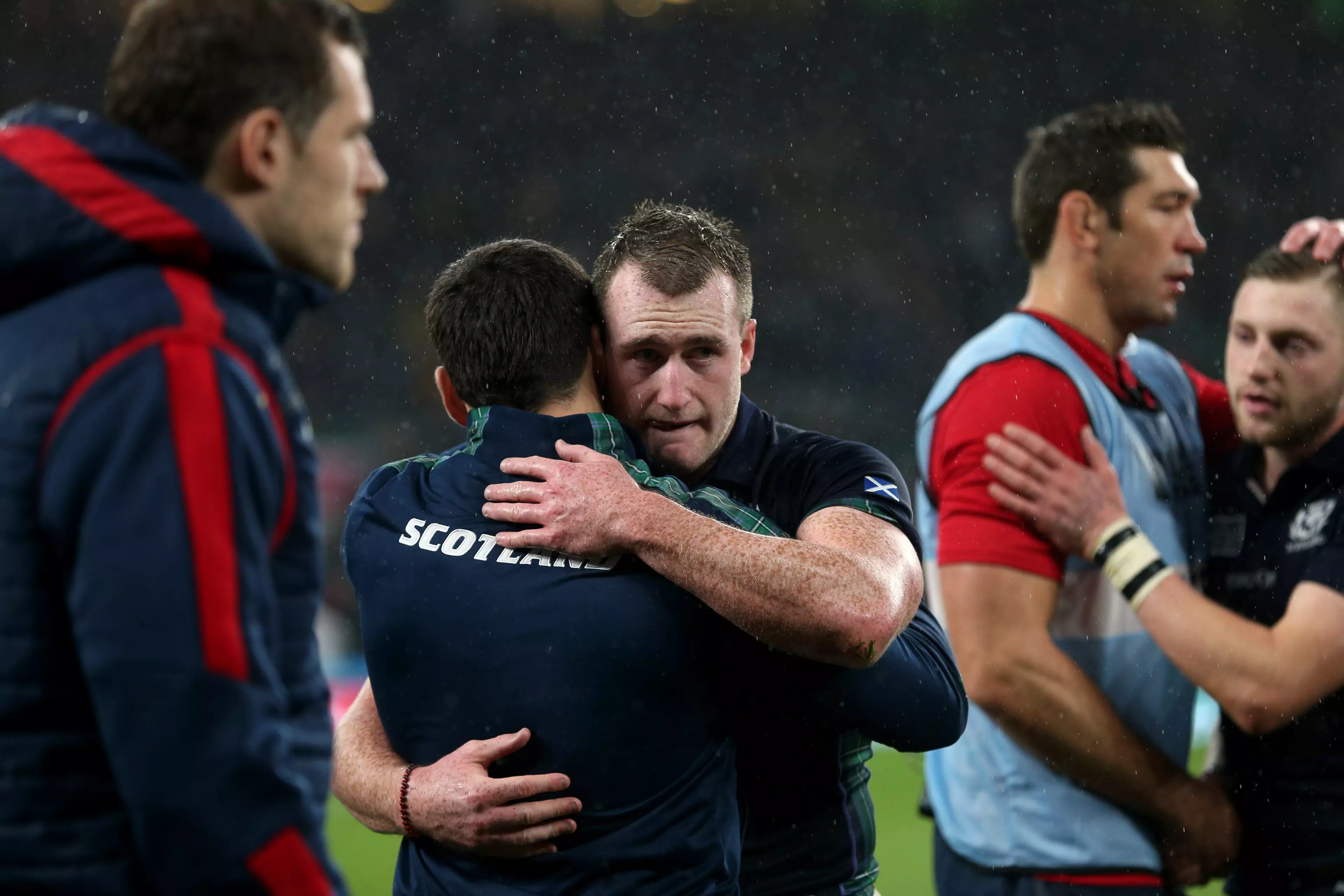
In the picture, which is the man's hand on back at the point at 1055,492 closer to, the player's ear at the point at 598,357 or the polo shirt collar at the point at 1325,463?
the polo shirt collar at the point at 1325,463

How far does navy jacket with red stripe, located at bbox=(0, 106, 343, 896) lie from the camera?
95 cm

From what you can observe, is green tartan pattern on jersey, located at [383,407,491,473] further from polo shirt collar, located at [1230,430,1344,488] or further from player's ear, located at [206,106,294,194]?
polo shirt collar, located at [1230,430,1344,488]

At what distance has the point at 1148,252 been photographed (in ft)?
9.12

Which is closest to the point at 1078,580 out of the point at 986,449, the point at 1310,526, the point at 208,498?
the point at 986,449

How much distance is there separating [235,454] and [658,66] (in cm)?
1122

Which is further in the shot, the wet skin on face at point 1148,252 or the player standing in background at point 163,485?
the wet skin on face at point 1148,252

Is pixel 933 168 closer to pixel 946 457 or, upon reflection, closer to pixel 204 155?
pixel 946 457

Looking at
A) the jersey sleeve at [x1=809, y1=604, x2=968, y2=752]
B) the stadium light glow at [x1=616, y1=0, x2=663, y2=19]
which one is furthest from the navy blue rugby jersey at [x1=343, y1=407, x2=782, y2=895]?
the stadium light glow at [x1=616, y1=0, x2=663, y2=19]

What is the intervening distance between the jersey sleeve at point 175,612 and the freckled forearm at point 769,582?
0.61 metres

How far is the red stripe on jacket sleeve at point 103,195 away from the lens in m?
1.01

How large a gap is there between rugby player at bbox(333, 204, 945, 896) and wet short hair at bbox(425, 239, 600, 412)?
13 centimetres

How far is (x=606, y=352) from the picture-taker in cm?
194

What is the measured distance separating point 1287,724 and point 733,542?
1.56 m

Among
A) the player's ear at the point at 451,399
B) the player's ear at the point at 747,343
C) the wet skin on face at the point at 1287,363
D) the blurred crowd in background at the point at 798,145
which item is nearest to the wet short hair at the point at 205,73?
the player's ear at the point at 451,399
